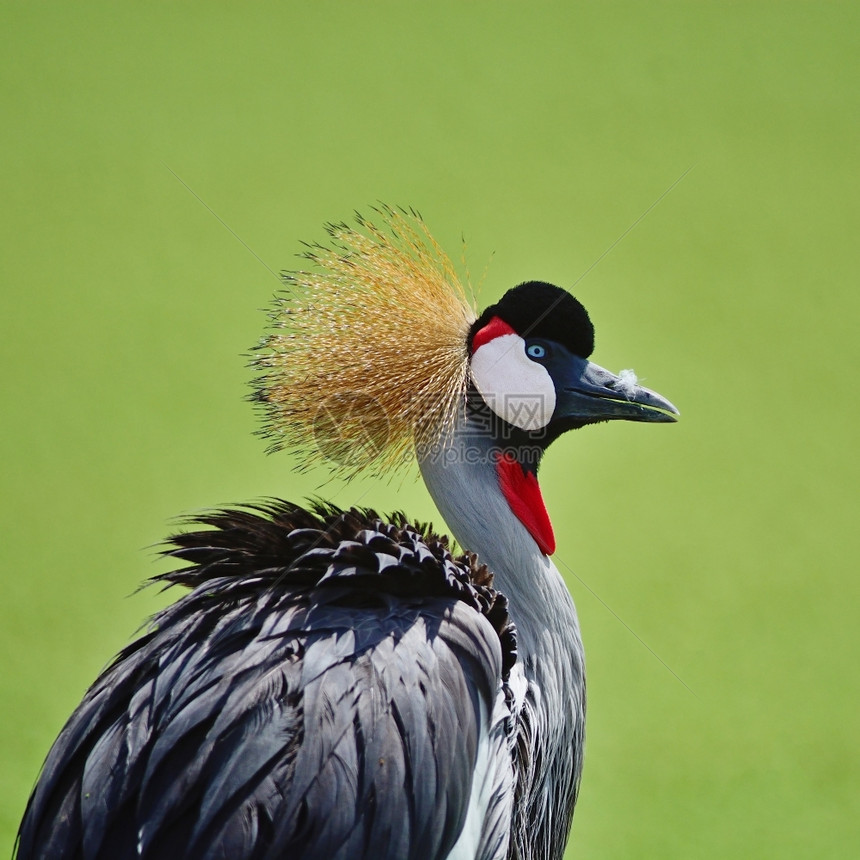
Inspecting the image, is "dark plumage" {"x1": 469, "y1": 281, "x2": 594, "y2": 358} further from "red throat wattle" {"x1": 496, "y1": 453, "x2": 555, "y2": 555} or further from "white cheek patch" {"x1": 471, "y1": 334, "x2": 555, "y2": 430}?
"red throat wattle" {"x1": 496, "y1": 453, "x2": 555, "y2": 555}

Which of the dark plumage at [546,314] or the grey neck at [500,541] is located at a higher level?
the dark plumage at [546,314]

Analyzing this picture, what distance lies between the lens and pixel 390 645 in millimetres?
1186

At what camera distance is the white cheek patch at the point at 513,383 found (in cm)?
147

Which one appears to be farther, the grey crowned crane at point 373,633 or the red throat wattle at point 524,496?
the red throat wattle at point 524,496

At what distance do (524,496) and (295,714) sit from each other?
1.63 ft

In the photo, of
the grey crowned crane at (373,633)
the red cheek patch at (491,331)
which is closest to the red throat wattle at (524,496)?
the grey crowned crane at (373,633)

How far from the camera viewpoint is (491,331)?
151 centimetres

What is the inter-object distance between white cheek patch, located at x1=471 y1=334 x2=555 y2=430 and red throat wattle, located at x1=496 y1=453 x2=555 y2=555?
6 centimetres

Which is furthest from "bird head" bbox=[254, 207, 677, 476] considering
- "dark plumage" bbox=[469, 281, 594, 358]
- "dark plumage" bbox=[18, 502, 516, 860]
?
"dark plumage" bbox=[18, 502, 516, 860]

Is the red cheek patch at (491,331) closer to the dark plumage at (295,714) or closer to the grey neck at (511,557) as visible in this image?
the grey neck at (511,557)

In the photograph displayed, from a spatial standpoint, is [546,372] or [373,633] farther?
[546,372]

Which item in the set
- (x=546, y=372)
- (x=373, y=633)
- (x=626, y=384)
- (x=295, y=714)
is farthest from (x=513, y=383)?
(x=295, y=714)

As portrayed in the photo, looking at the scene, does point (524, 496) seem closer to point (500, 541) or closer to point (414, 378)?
point (500, 541)

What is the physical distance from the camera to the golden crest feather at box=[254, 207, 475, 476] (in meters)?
1.48
